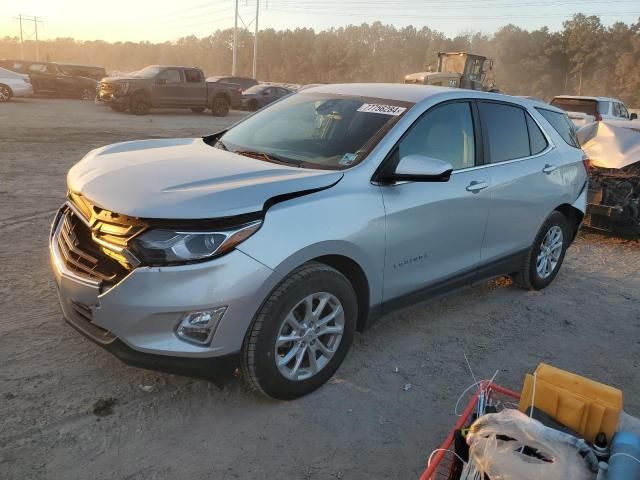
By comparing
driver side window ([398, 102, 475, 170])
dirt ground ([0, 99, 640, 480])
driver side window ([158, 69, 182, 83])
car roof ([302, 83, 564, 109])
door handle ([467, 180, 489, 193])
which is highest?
car roof ([302, 83, 564, 109])

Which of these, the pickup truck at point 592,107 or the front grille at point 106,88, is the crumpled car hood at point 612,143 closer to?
the pickup truck at point 592,107

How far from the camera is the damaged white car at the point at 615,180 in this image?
7281 millimetres

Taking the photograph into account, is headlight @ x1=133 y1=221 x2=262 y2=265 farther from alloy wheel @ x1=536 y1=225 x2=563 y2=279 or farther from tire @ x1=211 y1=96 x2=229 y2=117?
tire @ x1=211 y1=96 x2=229 y2=117

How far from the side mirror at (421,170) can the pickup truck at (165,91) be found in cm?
1928

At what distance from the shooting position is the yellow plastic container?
2.37 metres

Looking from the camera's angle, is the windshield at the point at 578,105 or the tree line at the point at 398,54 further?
the tree line at the point at 398,54

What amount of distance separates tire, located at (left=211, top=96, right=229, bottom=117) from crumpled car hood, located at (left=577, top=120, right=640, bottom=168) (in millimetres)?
17425

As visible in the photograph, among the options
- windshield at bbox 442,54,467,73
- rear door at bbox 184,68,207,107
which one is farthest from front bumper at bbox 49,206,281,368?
windshield at bbox 442,54,467,73

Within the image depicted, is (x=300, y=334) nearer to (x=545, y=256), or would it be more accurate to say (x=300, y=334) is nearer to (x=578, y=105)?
(x=545, y=256)

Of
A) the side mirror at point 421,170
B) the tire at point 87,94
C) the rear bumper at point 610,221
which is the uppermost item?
the side mirror at point 421,170

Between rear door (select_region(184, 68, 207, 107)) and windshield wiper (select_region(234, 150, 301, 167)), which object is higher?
windshield wiper (select_region(234, 150, 301, 167))

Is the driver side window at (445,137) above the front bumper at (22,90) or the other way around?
above

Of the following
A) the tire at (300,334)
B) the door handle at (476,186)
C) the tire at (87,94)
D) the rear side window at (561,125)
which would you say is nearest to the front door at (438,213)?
the door handle at (476,186)

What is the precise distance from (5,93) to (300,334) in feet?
74.2
